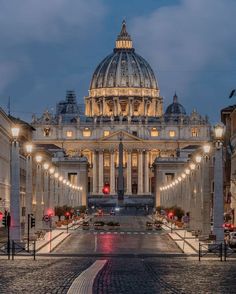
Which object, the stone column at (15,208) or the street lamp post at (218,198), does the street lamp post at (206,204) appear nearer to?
the street lamp post at (218,198)

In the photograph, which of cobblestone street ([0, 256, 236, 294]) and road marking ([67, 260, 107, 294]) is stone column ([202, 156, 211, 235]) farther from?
road marking ([67, 260, 107, 294])

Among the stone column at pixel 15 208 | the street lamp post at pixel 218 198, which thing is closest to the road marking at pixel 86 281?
the stone column at pixel 15 208

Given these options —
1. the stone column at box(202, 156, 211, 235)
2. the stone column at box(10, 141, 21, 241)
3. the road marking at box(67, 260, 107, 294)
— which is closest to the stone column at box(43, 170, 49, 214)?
the stone column at box(202, 156, 211, 235)

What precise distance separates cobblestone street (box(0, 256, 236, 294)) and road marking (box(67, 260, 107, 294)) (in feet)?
0.67

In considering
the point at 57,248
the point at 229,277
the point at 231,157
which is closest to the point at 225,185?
the point at 231,157

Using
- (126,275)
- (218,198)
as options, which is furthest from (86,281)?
(218,198)

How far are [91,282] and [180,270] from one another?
687 centimetres

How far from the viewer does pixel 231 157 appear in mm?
103562

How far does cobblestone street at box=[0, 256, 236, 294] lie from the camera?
2938 cm

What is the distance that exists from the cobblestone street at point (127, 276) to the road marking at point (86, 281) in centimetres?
20

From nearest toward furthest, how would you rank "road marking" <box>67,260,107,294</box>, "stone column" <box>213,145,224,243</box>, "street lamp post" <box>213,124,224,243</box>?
1. "road marking" <box>67,260,107,294</box>
2. "street lamp post" <box>213,124,224,243</box>
3. "stone column" <box>213,145,224,243</box>

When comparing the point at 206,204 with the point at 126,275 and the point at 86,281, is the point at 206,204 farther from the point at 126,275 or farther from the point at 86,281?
the point at 86,281

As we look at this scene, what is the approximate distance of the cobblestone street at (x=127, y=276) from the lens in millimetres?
29375

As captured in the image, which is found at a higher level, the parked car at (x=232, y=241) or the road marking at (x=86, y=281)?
the parked car at (x=232, y=241)
